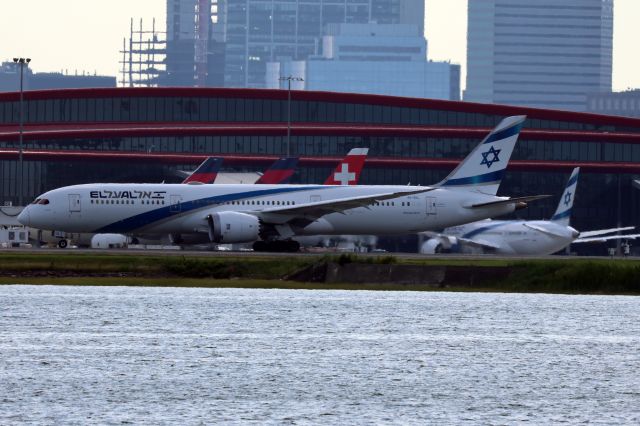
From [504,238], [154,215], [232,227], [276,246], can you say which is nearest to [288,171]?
[504,238]

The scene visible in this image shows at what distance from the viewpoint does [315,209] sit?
279 ft

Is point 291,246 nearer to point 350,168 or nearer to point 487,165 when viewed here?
point 487,165

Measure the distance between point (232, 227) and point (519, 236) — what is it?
2783 cm

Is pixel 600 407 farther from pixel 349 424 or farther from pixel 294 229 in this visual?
pixel 294 229

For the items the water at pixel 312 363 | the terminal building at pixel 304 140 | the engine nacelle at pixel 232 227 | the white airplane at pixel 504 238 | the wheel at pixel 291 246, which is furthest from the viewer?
the terminal building at pixel 304 140

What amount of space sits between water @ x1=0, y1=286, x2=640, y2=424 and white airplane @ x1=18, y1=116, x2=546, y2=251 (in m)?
13.6

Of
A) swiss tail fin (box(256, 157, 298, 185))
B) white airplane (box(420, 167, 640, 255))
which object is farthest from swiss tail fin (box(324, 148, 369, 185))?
white airplane (box(420, 167, 640, 255))

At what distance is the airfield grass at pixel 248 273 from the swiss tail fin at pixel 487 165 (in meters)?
20.4

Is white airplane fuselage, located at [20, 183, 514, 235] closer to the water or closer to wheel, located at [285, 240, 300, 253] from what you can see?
wheel, located at [285, 240, 300, 253]

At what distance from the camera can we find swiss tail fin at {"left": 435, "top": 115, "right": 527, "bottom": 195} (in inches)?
3625

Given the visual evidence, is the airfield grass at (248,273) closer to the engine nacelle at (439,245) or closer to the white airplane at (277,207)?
the white airplane at (277,207)

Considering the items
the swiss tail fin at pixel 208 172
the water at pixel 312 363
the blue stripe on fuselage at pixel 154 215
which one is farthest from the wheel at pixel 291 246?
the swiss tail fin at pixel 208 172

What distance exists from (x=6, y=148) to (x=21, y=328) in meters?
90.7

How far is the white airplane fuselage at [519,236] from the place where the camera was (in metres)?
104
